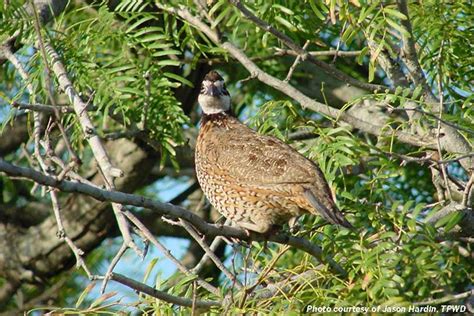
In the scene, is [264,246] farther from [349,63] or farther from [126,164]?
[349,63]

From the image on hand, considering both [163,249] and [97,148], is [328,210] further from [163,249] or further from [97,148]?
[97,148]

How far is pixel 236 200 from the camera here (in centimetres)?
580

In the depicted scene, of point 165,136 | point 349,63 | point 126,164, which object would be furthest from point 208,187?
point 349,63

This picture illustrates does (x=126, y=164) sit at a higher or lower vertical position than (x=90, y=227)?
higher

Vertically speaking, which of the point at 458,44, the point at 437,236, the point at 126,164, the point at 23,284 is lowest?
the point at 23,284

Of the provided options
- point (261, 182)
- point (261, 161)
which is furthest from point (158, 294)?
point (261, 161)

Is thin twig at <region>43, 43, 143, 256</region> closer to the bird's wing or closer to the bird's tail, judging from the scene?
the bird's wing

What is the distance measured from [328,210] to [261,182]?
59 cm

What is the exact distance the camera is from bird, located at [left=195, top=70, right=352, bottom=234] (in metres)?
5.49

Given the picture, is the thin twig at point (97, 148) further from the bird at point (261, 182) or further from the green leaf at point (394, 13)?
the green leaf at point (394, 13)

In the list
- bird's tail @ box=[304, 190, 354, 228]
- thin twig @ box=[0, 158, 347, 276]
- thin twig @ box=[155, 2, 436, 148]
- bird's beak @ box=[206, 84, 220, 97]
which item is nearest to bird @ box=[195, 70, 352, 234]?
bird's tail @ box=[304, 190, 354, 228]

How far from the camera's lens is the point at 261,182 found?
5.72m

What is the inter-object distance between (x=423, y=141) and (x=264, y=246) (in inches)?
43.4

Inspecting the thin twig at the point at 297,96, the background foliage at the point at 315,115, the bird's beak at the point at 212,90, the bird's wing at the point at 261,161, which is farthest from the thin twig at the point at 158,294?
the bird's beak at the point at 212,90
